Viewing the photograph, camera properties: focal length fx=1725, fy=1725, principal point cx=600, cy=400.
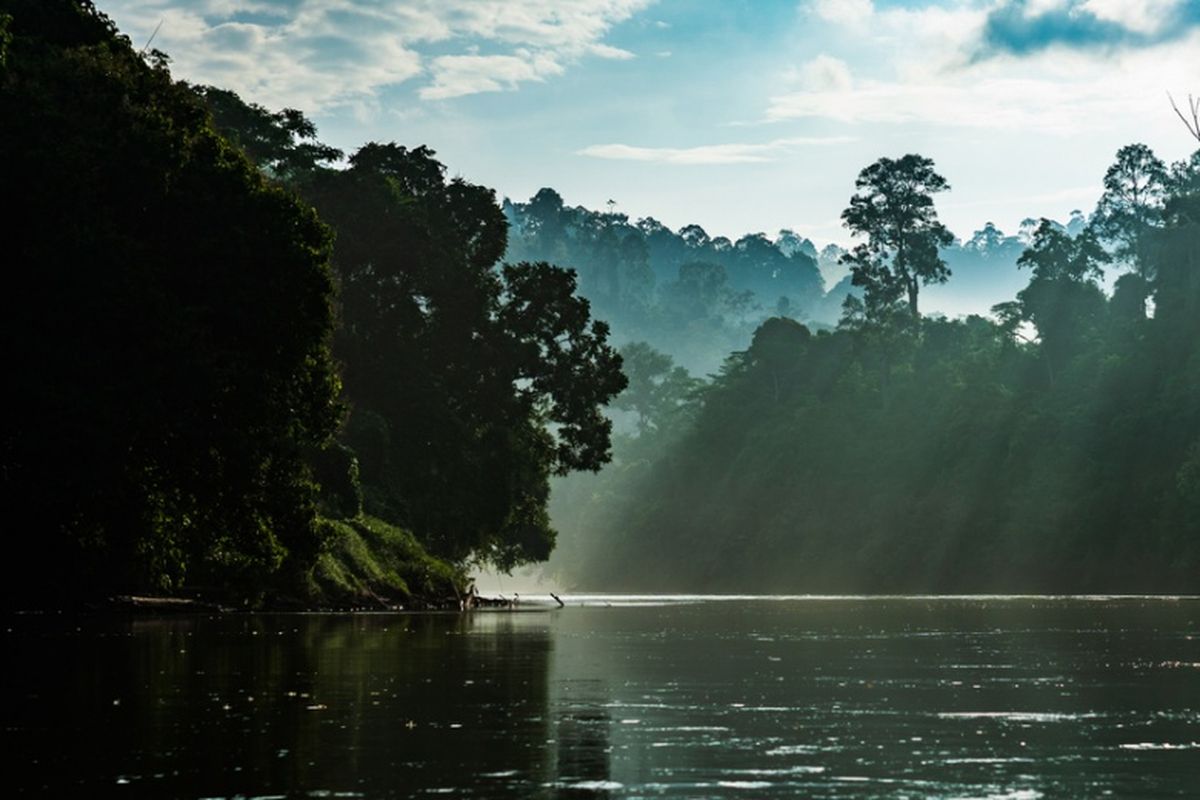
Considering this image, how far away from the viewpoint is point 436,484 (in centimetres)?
8238

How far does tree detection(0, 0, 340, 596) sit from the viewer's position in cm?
3600

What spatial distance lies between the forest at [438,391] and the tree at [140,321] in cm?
8

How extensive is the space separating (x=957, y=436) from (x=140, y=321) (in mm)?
123336

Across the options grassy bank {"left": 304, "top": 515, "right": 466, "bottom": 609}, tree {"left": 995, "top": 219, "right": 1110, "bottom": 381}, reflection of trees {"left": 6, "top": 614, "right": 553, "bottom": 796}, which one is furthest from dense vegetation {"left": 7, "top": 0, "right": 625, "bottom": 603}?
tree {"left": 995, "top": 219, "right": 1110, "bottom": 381}

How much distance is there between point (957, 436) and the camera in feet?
503

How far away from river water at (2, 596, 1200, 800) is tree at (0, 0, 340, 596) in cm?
476

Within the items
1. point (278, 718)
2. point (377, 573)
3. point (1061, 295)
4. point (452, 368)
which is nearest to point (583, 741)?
point (278, 718)

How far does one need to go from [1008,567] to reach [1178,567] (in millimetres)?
19545

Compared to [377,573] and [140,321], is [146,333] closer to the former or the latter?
[140,321]

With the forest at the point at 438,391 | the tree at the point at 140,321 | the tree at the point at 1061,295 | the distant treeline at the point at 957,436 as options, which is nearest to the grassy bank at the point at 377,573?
the forest at the point at 438,391

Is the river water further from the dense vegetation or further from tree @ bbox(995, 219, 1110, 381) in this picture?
tree @ bbox(995, 219, 1110, 381)

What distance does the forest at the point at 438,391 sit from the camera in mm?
37281

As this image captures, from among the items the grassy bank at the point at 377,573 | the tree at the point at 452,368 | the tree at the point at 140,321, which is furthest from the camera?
the tree at the point at 452,368

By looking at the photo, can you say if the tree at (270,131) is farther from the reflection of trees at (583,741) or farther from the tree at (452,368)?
the reflection of trees at (583,741)
